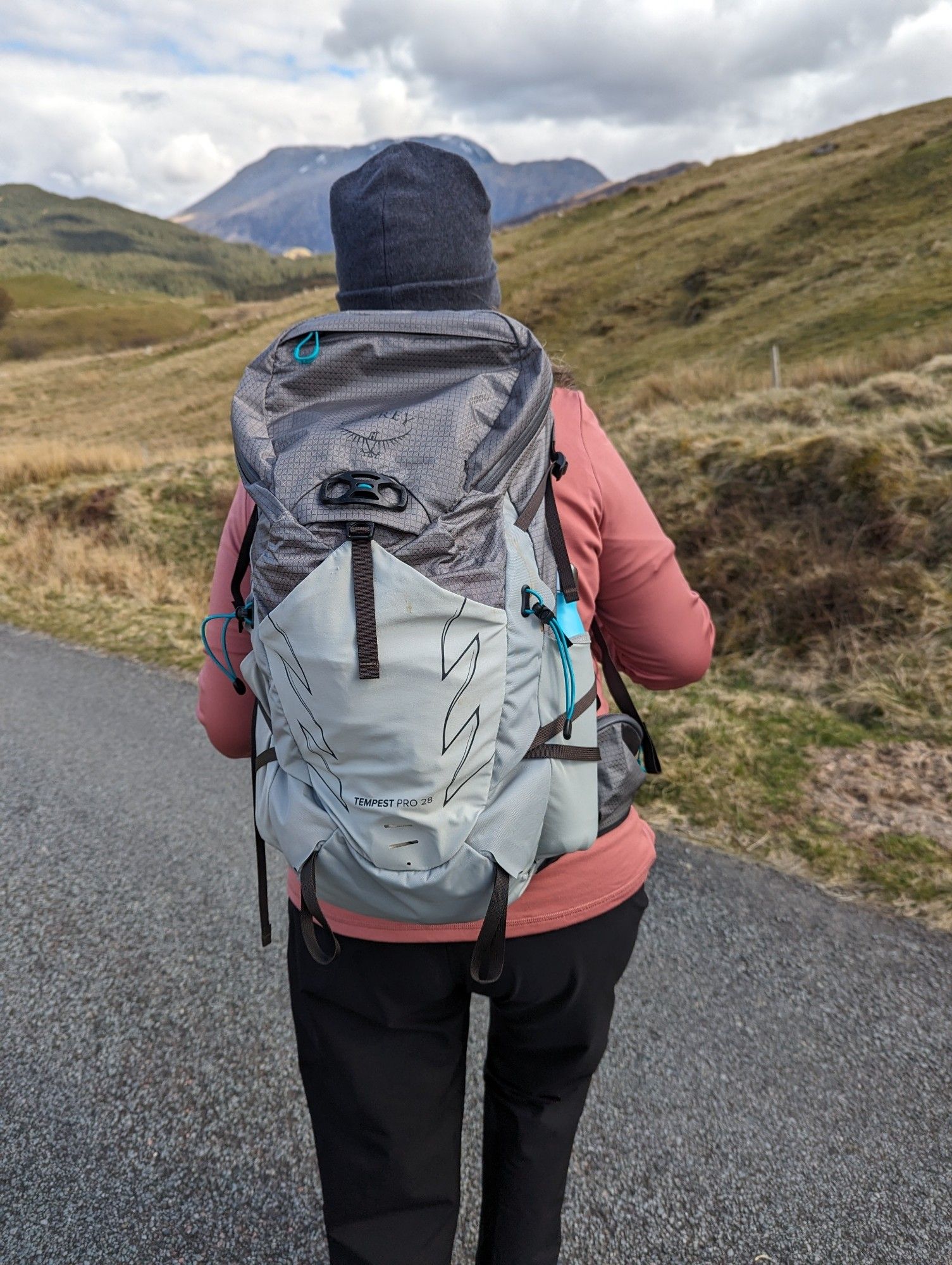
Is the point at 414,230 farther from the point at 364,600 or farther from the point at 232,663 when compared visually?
the point at 232,663

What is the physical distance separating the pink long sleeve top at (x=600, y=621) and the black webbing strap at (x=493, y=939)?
0.21 ft

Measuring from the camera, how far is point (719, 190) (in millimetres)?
36219

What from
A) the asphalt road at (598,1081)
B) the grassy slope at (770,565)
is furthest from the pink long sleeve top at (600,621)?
the grassy slope at (770,565)

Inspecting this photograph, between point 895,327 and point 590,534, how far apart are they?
48.9 ft

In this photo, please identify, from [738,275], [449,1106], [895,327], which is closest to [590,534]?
[449,1106]

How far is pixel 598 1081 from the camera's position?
2.49 meters

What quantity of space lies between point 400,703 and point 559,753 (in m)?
0.27

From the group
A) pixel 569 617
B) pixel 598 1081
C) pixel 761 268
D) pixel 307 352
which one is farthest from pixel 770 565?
pixel 761 268

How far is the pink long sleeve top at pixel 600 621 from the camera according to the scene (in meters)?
1.35

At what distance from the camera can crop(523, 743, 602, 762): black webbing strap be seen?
121cm

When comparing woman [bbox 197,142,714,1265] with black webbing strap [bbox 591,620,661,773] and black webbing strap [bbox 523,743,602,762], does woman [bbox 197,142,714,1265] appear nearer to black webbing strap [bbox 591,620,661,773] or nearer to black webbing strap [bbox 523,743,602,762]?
black webbing strap [bbox 591,620,661,773]

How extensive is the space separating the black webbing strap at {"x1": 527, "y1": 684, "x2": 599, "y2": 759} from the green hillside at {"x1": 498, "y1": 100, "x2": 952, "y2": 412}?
9.13m

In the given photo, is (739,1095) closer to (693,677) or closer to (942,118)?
(693,677)

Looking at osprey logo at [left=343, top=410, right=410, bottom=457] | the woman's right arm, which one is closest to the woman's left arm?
osprey logo at [left=343, top=410, right=410, bottom=457]
